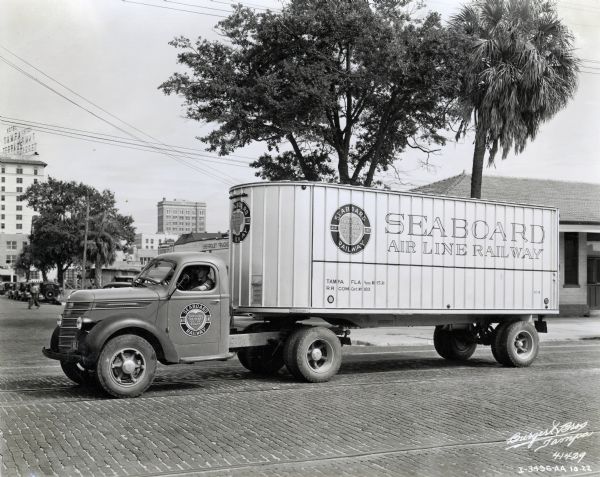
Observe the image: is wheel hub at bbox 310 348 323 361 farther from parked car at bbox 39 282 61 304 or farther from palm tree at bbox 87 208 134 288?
palm tree at bbox 87 208 134 288

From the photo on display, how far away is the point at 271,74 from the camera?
1892 cm

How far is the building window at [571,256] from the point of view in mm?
28734

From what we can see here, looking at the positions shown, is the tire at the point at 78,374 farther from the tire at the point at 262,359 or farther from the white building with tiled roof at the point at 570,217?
the white building with tiled roof at the point at 570,217

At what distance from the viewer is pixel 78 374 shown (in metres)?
10.4

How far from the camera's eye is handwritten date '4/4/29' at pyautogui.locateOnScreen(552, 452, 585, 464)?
6.54m

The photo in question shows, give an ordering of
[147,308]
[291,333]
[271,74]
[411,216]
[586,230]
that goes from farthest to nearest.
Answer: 1. [586,230]
2. [271,74]
3. [411,216]
4. [291,333]
5. [147,308]

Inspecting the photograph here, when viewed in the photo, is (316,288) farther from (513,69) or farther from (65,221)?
(65,221)

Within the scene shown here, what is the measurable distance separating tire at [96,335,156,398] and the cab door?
559mm

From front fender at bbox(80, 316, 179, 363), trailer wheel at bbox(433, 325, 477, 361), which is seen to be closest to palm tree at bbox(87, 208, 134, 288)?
trailer wheel at bbox(433, 325, 477, 361)

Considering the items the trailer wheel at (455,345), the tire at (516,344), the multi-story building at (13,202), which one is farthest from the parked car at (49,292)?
the tire at (516,344)

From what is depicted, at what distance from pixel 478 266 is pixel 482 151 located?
9019 mm

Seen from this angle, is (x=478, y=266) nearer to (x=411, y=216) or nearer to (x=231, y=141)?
(x=411, y=216)

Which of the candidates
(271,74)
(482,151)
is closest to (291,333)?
(271,74)
